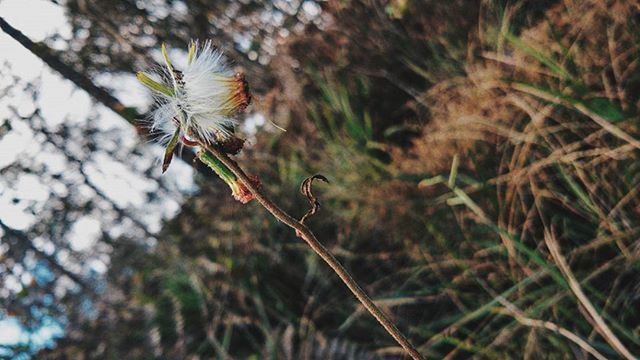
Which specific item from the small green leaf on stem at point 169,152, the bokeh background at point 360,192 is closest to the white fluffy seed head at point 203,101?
the small green leaf on stem at point 169,152

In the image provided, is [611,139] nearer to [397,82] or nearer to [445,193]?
[445,193]

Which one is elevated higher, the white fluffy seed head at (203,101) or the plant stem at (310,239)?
the white fluffy seed head at (203,101)

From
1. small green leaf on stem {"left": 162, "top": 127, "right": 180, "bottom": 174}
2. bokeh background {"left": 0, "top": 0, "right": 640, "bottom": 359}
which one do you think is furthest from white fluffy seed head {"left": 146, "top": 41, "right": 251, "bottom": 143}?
bokeh background {"left": 0, "top": 0, "right": 640, "bottom": 359}

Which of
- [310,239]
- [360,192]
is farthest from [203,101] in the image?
[360,192]

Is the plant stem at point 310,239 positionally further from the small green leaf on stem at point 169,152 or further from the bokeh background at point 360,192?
the bokeh background at point 360,192

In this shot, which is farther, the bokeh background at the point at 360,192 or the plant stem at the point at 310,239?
the bokeh background at the point at 360,192

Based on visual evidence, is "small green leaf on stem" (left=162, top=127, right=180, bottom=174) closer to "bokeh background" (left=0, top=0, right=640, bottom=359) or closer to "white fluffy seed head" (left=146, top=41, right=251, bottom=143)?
"white fluffy seed head" (left=146, top=41, right=251, bottom=143)

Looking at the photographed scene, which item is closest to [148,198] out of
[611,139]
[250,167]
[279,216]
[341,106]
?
[250,167]

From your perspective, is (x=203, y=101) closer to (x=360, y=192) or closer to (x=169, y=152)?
(x=169, y=152)
